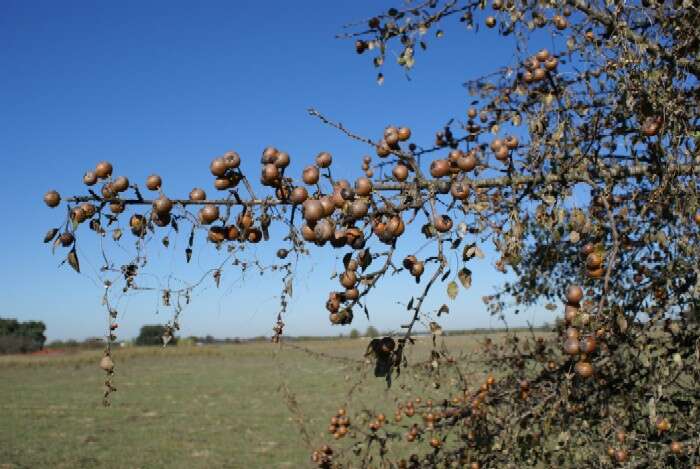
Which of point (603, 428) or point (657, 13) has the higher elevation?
point (657, 13)

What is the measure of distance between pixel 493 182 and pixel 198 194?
1.16 m

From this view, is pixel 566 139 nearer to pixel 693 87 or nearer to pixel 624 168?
pixel 624 168

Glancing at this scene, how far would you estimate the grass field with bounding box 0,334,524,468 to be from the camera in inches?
506

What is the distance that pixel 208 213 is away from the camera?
181 centimetres

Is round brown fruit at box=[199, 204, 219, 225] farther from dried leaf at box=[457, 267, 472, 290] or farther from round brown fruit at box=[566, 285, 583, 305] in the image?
round brown fruit at box=[566, 285, 583, 305]

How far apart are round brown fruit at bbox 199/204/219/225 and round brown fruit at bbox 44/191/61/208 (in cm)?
49

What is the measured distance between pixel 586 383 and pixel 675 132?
1956 millimetres

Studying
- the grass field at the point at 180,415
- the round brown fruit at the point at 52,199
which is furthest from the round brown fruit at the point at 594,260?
the grass field at the point at 180,415

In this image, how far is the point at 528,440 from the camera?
11.1ft

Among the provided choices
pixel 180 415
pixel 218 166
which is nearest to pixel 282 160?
pixel 218 166

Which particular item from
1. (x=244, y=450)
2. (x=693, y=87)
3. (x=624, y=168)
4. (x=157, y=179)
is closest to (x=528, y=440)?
(x=624, y=168)

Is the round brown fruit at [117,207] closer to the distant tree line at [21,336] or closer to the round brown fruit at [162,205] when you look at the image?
the round brown fruit at [162,205]

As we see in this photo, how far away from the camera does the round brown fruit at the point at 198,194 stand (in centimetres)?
182

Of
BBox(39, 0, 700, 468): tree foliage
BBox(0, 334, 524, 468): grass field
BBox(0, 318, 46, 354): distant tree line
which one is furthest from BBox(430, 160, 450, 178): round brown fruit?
BBox(0, 318, 46, 354): distant tree line
